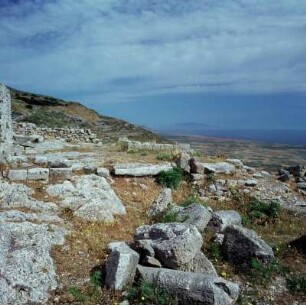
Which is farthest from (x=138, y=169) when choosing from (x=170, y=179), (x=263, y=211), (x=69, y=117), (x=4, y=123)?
(x=69, y=117)

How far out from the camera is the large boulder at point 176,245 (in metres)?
8.23

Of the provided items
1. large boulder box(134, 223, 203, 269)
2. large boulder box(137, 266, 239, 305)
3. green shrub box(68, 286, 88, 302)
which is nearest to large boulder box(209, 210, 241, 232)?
large boulder box(134, 223, 203, 269)

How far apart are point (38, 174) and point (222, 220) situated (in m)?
6.05

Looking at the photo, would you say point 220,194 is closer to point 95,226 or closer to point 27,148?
point 95,226

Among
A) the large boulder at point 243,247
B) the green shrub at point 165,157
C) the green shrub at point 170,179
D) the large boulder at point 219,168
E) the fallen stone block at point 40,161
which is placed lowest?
the large boulder at point 243,247

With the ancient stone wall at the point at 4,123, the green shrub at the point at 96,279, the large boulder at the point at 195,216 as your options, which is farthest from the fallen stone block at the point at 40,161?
the green shrub at the point at 96,279

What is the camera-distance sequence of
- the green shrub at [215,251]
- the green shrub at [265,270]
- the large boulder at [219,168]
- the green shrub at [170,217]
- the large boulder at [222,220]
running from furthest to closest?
the large boulder at [219,168]
the green shrub at [170,217]
the large boulder at [222,220]
the green shrub at [215,251]
the green shrub at [265,270]

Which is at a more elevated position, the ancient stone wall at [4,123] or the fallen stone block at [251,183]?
the ancient stone wall at [4,123]

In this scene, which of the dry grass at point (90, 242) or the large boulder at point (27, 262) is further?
the dry grass at point (90, 242)

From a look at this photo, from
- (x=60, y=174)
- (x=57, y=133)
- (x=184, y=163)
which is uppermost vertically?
(x=57, y=133)

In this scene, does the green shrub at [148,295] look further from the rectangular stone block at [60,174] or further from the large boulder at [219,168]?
the large boulder at [219,168]

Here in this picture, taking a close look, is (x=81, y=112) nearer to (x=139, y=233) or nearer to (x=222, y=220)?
(x=222, y=220)

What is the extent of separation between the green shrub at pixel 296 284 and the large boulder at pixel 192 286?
4.64ft

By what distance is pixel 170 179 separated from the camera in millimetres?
15219
